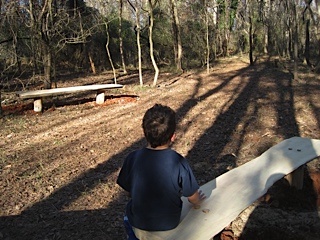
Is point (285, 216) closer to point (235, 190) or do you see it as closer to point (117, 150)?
point (235, 190)

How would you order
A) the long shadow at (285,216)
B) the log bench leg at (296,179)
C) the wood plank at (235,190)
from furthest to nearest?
the log bench leg at (296,179) < the long shadow at (285,216) < the wood plank at (235,190)

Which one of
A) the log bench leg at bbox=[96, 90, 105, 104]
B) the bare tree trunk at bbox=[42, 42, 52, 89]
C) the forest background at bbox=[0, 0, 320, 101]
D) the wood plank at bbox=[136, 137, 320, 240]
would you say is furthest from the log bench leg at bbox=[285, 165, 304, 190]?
the forest background at bbox=[0, 0, 320, 101]

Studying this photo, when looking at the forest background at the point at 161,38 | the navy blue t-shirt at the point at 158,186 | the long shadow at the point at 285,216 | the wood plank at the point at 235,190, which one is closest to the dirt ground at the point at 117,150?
the long shadow at the point at 285,216

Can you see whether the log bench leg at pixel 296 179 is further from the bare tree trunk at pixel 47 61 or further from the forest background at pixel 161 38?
the forest background at pixel 161 38

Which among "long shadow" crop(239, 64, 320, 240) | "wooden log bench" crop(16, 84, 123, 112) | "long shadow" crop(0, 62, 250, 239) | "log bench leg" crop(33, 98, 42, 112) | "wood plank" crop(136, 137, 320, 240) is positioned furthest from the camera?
"log bench leg" crop(33, 98, 42, 112)

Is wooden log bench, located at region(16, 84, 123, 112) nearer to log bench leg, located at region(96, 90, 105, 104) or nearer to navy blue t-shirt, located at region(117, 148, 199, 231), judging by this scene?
log bench leg, located at region(96, 90, 105, 104)

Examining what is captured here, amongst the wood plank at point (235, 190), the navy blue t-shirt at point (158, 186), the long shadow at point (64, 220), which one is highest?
the navy blue t-shirt at point (158, 186)

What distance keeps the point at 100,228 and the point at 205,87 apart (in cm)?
838

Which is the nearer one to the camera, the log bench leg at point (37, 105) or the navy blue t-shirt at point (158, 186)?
the navy blue t-shirt at point (158, 186)

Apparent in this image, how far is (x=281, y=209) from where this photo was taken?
3.30 m

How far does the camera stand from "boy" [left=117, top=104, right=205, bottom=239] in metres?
1.85

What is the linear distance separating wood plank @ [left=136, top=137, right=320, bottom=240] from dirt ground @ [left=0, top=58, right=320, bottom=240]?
43cm

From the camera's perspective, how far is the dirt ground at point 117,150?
10.5 ft

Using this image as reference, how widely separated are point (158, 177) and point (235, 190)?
1.04 m
